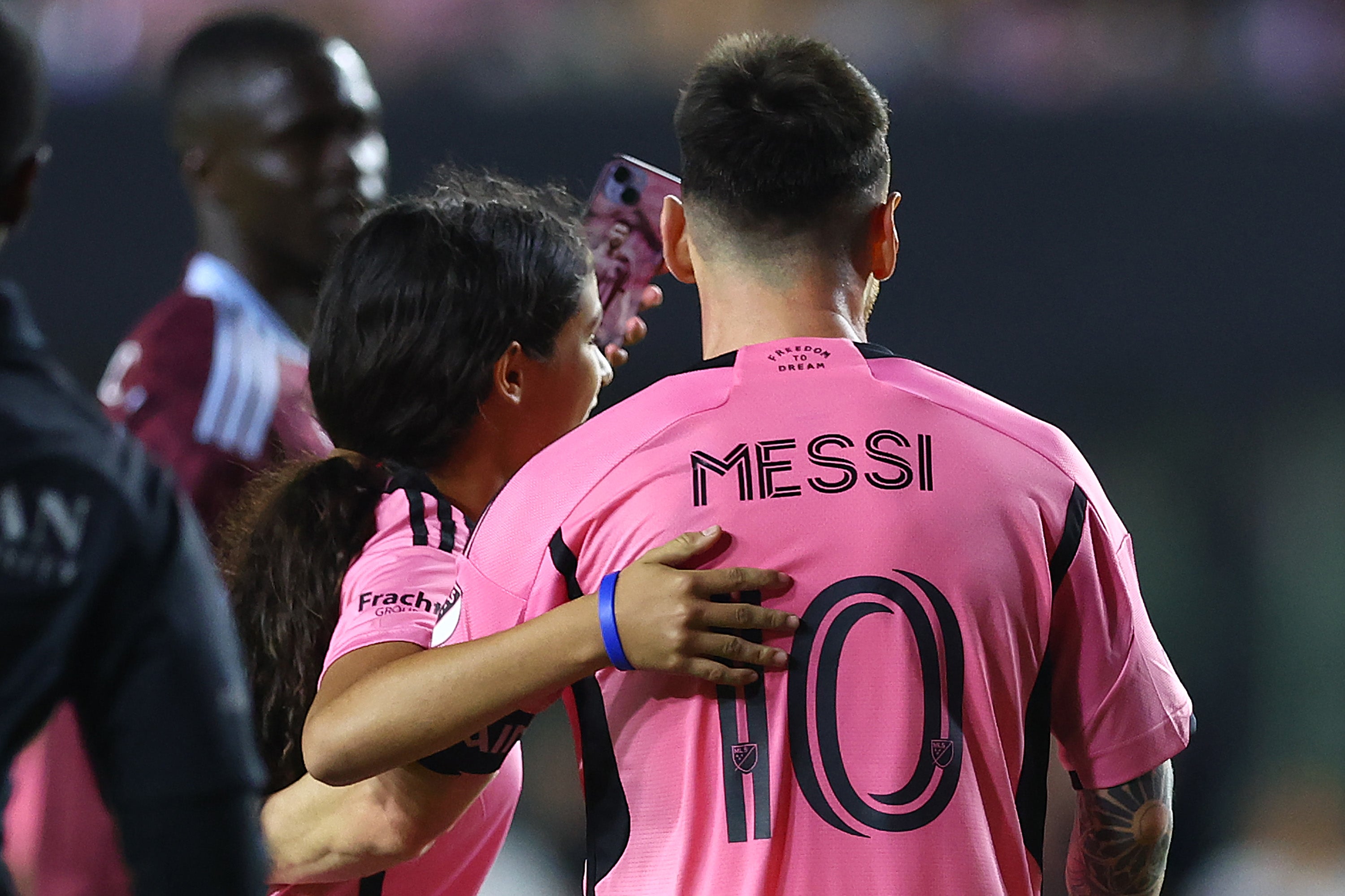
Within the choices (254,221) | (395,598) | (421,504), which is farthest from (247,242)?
(395,598)

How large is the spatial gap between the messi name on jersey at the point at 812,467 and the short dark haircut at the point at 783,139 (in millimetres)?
275

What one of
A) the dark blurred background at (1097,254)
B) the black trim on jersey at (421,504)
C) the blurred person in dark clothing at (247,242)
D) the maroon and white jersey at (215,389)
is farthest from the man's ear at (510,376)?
the dark blurred background at (1097,254)

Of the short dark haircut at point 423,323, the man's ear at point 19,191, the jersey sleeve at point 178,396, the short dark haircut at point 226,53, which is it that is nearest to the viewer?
the man's ear at point 19,191

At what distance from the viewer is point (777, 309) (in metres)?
1.87

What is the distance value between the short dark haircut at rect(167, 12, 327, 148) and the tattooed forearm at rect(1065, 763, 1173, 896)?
2756mm

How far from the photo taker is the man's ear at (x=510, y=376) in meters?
2.24

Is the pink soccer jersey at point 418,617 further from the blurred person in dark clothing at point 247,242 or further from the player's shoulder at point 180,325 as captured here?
the player's shoulder at point 180,325

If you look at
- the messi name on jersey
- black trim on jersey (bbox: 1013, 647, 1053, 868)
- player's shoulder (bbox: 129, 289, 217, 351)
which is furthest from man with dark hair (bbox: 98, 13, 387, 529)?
black trim on jersey (bbox: 1013, 647, 1053, 868)

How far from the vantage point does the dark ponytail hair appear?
2.12m

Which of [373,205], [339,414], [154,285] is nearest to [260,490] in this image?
[339,414]

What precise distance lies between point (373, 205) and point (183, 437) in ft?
2.46

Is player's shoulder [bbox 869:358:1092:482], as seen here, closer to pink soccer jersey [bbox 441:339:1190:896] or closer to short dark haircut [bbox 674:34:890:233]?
pink soccer jersey [bbox 441:339:1190:896]

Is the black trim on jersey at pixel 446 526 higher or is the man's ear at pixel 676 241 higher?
the man's ear at pixel 676 241

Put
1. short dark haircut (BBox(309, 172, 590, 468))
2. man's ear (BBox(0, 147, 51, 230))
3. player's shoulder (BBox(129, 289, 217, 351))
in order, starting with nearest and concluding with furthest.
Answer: man's ear (BBox(0, 147, 51, 230)) → short dark haircut (BBox(309, 172, 590, 468)) → player's shoulder (BBox(129, 289, 217, 351))
